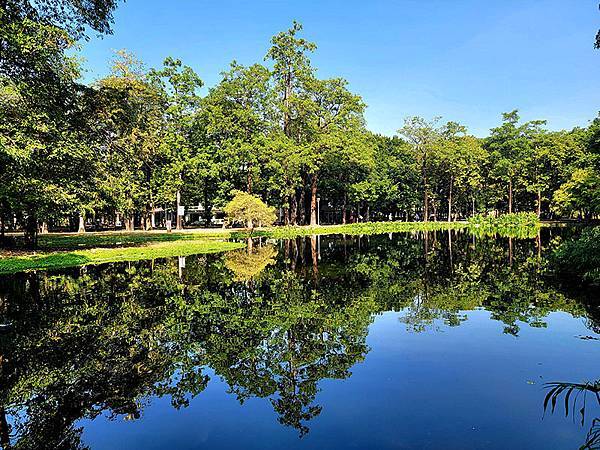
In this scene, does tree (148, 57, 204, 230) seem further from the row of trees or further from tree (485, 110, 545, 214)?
tree (485, 110, 545, 214)

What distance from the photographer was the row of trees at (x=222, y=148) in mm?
19266

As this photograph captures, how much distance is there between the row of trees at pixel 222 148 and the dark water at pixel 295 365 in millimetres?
10148

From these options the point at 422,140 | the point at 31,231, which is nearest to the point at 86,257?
the point at 31,231

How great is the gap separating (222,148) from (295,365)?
46079 mm

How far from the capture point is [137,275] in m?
16.4

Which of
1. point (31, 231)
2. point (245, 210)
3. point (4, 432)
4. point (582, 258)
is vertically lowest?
point (4, 432)

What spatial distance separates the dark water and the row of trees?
10148 mm

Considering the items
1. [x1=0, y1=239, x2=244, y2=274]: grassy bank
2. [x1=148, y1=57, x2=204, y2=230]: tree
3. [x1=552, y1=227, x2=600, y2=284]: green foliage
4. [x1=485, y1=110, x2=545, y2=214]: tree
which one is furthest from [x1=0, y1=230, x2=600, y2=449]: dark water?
[x1=485, y1=110, x2=545, y2=214]: tree

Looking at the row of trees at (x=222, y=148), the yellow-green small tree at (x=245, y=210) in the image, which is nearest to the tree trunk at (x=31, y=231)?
the row of trees at (x=222, y=148)

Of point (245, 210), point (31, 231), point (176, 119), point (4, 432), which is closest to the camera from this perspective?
point (4, 432)

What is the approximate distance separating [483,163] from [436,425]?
78.2 metres

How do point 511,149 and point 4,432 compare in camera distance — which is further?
point 511,149

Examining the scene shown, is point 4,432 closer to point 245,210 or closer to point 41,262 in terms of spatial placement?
point 41,262

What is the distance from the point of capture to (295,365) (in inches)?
269
